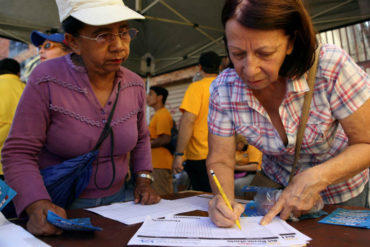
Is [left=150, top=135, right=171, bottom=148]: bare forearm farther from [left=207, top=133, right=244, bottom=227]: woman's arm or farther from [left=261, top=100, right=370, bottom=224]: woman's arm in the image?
[left=261, top=100, right=370, bottom=224]: woman's arm

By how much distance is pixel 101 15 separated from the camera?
1300mm

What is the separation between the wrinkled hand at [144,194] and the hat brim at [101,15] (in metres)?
0.84

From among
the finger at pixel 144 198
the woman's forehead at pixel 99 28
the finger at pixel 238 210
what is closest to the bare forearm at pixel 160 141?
the finger at pixel 144 198

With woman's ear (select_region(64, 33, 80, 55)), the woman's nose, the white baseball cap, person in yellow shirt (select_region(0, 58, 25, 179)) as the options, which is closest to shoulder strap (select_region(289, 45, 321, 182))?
the woman's nose

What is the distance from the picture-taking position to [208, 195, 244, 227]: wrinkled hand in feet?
3.26

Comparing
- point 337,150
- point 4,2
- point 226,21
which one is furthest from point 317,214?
point 4,2

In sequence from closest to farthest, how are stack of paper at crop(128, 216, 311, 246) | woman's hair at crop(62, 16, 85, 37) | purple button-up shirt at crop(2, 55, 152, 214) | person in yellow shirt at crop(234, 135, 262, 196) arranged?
stack of paper at crop(128, 216, 311, 246)
purple button-up shirt at crop(2, 55, 152, 214)
woman's hair at crop(62, 16, 85, 37)
person in yellow shirt at crop(234, 135, 262, 196)

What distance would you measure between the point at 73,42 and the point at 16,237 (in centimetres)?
94

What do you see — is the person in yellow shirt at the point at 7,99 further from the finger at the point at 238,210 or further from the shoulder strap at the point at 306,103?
the shoulder strap at the point at 306,103

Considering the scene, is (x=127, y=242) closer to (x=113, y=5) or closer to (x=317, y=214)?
(x=317, y=214)

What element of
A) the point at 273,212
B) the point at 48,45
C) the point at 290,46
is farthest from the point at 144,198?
the point at 48,45

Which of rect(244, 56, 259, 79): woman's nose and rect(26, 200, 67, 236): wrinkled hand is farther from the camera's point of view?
rect(244, 56, 259, 79): woman's nose

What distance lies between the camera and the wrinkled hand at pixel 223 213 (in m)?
0.99

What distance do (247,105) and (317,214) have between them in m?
0.53
